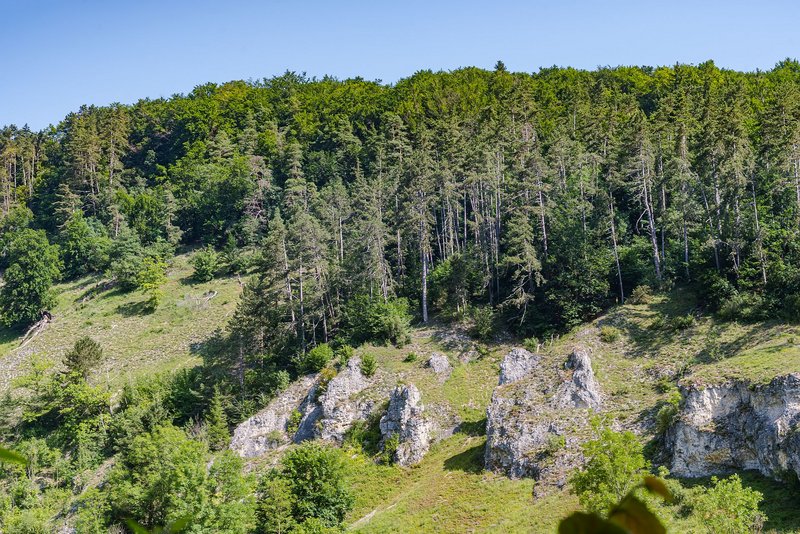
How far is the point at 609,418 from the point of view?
20312 millimetres

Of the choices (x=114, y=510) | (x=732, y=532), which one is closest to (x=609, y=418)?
(x=732, y=532)

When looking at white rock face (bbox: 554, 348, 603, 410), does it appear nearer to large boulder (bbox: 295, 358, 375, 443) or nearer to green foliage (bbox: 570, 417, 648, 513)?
green foliage (bbox: 570, 417, 648, 513)

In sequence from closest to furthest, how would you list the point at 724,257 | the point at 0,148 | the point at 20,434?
the point at 724,257 → the point at 20,434 → the point at 0,148

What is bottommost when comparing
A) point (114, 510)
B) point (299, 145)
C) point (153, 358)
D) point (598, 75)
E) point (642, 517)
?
point (114, 510)

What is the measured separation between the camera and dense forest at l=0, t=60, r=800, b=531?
3691 centimetres

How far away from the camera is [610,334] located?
34594 mm

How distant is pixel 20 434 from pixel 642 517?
5101 cm

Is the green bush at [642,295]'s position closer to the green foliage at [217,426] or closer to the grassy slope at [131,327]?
the green foliage at [217,426]

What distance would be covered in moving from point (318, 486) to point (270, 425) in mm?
8965

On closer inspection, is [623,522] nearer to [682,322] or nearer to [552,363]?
[552,363]

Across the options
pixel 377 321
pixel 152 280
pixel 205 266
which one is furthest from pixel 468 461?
pixel 152 280

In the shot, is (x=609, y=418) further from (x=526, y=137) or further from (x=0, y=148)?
(x=0, y=148)

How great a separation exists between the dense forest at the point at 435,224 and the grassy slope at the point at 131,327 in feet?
7.85

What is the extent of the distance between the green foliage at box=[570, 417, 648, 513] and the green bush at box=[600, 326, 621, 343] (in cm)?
1676
